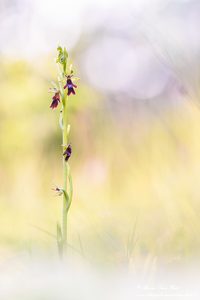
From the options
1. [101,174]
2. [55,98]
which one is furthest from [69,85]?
[101,174]

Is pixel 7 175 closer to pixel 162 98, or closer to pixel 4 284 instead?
pixel 162 98

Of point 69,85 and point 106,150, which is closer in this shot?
point 69,85

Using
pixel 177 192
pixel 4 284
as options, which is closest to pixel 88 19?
pixel 177 192

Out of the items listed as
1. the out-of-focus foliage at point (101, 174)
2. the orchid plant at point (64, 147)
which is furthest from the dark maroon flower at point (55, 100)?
the out-of-focus foliage at point (101, 174)

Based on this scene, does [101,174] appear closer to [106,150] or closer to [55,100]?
[106,150]

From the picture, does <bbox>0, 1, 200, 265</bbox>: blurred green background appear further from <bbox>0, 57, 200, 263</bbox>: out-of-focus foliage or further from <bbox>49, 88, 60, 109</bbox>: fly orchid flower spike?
<bbox>49, 88, 60, 109</bbox>: fly orchid flower spike

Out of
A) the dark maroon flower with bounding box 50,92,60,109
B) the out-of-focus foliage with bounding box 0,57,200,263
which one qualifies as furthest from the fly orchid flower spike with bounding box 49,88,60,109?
the out-of-focus foliage with bounding box 0,57,200,263

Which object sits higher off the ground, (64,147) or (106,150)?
(106,150)

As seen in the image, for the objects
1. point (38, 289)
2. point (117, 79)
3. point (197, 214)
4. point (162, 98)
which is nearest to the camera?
point (38, 289)
